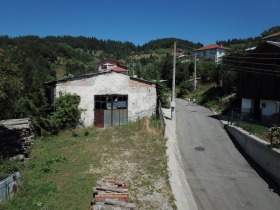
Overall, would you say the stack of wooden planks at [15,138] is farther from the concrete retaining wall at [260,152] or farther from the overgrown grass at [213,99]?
the overgrown grass at [213,99]

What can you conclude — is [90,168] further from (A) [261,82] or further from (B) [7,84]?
(A) [261,82]

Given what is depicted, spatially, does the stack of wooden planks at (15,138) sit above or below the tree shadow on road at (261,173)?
above

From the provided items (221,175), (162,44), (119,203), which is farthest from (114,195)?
(162,44)

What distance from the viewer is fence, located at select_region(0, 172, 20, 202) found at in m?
11.2

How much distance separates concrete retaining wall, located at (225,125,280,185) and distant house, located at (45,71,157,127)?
27.7 ft

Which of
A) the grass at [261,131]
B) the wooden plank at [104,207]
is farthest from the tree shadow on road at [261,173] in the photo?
the wooden plank at [104,207]

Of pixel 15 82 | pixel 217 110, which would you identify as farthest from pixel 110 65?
pixel 15 82

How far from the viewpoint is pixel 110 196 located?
35.8 ft

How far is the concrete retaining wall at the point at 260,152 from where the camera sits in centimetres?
1448

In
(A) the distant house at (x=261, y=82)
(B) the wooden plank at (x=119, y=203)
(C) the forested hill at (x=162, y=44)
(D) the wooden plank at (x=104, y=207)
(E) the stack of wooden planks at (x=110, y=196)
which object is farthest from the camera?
(C) the forested hill at (x=162, y=44)

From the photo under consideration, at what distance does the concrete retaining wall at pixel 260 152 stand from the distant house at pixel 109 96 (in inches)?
332

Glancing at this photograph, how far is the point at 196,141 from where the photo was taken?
2045 cm

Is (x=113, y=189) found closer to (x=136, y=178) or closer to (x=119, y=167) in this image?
(x=136, y=178)

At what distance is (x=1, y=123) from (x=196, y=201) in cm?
1317
